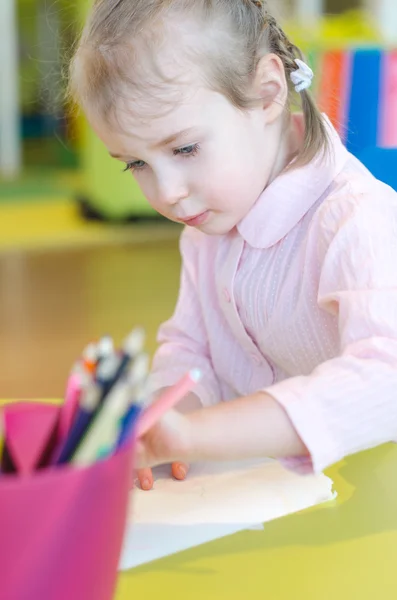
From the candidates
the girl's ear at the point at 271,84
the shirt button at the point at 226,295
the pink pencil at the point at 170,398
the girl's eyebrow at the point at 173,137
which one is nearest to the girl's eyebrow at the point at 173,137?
the girl's eyebrow at the point at 173,137

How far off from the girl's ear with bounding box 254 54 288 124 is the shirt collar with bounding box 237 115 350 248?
6 cm

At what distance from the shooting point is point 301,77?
94cm

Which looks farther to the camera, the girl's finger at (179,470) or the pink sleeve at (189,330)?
the pink sleeve at (189,330)

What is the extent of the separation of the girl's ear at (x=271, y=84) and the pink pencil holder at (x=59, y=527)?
1.68 ft

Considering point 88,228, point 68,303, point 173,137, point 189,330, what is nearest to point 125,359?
point 173,137

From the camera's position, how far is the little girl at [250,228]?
0.68 m

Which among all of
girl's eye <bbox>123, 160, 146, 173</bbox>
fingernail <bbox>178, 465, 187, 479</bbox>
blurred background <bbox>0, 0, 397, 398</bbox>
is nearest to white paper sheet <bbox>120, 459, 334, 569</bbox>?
fingernail <bbox>178, 465, 187, 479</bbox>

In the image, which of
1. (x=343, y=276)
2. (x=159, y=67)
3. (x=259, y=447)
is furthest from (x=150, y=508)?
(x=159, y=67)

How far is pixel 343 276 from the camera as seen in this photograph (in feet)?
2.64

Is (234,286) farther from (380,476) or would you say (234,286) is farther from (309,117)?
(380,476)

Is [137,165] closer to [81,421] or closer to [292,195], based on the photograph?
[292,195]

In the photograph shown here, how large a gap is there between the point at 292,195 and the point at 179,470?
0.94ft

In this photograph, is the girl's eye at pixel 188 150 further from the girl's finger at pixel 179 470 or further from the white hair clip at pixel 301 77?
the girl's finger at pixel 179 470

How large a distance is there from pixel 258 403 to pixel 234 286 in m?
0.33
